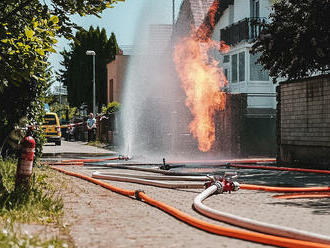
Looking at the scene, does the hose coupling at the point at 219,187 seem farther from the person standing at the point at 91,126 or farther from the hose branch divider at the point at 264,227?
the person standing at the point at 91,126

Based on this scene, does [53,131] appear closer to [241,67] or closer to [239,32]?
[241,67]

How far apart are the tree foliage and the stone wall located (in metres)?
0.69

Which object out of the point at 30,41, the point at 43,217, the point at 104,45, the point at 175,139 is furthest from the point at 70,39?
the point at 104,45

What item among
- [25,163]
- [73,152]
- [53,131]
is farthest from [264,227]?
[53,131]

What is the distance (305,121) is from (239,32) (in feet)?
55.9

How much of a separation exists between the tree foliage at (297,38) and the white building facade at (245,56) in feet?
35.8

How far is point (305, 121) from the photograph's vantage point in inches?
652

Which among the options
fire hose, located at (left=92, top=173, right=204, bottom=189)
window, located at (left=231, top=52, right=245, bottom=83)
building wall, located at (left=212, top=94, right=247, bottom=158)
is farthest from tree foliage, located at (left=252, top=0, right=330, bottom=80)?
window, located at (left=231, top=52, right=245, bottom=83)

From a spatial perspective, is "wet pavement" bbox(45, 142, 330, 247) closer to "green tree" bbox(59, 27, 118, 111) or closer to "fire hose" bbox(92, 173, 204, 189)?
"fire hose" bbox(92, 173, 204, 189)

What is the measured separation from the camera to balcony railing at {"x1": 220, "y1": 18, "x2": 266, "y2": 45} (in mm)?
31984

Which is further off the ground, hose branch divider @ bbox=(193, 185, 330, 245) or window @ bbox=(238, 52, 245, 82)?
window @ bbox=(238, 52, 245, 82)

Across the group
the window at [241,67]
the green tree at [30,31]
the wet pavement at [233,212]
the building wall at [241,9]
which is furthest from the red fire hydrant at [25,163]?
A: the building wall at [241,9]

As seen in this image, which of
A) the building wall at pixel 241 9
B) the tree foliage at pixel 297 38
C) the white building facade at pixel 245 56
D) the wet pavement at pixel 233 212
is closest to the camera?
the wet pavement at pixel 233 212

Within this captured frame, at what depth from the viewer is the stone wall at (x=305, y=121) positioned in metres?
15.7
